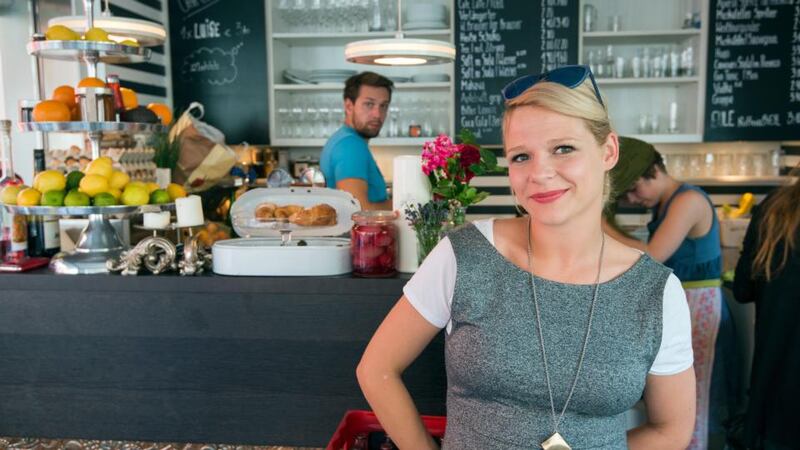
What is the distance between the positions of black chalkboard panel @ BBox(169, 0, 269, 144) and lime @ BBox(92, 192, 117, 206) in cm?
305

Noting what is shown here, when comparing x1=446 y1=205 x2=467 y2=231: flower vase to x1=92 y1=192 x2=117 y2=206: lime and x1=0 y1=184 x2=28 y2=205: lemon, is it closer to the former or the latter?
x1=92 y1=192 x2=117 y2=206: lime

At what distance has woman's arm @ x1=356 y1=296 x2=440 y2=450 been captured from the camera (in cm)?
130

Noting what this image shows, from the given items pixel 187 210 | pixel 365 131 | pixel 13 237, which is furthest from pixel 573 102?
pixel 365 131

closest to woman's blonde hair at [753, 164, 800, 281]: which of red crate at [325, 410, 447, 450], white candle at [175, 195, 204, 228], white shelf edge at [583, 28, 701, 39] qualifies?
red crate at [325, 410, 447, 450]

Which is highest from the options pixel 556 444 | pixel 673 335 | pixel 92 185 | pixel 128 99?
pixel 128 99

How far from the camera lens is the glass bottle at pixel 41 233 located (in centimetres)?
241

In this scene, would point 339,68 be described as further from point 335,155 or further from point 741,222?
point 741,222

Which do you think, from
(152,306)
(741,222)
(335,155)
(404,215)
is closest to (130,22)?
(335,155)

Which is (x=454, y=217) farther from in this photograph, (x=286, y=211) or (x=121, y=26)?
(x=121, y=26)

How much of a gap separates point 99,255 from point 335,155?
136cm

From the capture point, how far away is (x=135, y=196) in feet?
7.04

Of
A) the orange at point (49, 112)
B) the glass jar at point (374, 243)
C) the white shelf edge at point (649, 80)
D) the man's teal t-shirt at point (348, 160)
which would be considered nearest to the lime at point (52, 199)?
the orange at point (49, 112)

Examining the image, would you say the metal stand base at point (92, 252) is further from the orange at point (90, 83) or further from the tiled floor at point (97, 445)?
the tiled floor at point (97, 445)

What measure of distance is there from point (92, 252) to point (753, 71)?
450cm
